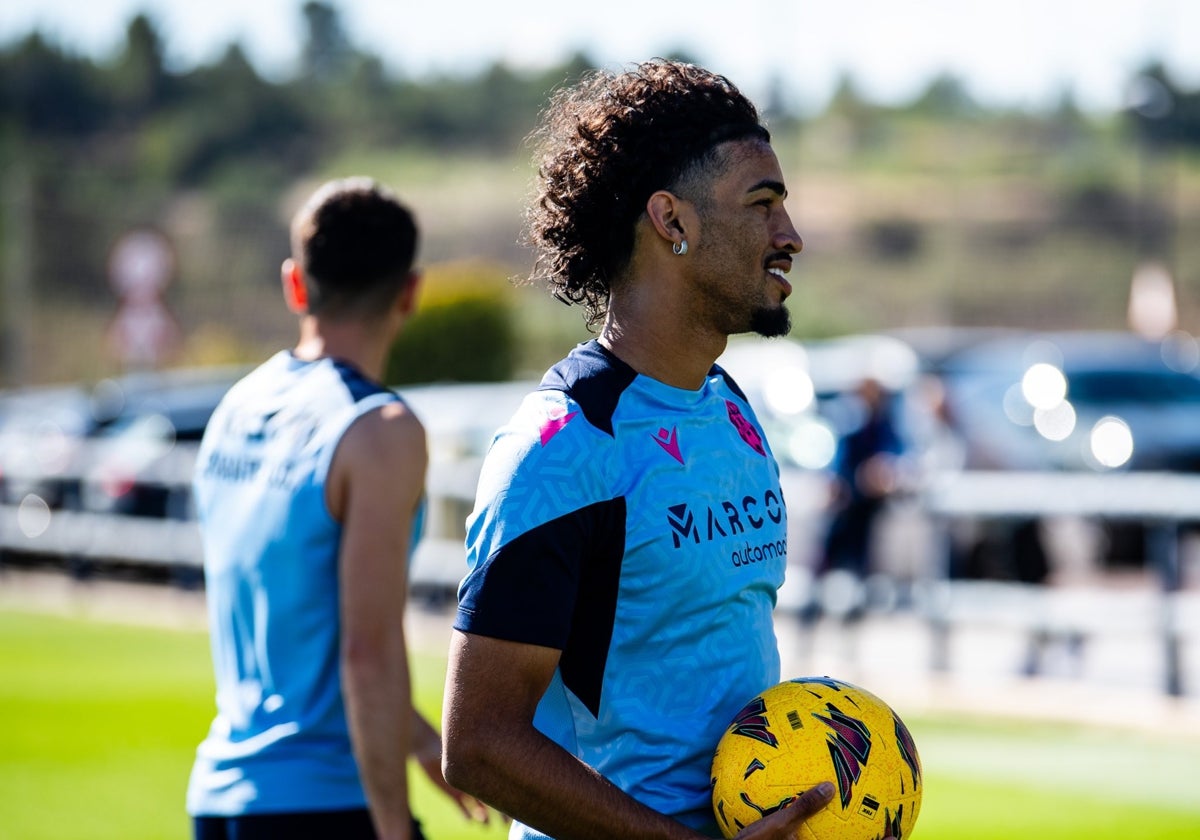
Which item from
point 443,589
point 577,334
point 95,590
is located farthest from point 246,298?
point 443,589

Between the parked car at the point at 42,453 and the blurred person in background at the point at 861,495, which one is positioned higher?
the parked car at the point at 42,453

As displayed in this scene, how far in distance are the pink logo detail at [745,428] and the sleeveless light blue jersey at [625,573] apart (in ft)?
0.49

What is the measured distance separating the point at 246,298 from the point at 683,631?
4505 centimetres

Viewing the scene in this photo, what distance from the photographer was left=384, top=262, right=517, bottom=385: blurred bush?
29672 millimetres

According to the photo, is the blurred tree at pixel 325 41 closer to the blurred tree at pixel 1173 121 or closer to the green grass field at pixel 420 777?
the blurred tree at pixel 1173 121

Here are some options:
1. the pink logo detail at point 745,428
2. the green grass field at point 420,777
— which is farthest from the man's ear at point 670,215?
the green grass field at point 420,777

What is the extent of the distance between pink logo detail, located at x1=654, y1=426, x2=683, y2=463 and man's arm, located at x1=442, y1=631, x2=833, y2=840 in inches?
17.3

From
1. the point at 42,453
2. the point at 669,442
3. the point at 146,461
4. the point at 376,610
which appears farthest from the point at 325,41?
the point at 669,442

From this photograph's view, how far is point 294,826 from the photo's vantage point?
401 cm

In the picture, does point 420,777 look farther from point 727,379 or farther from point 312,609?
point 727,379

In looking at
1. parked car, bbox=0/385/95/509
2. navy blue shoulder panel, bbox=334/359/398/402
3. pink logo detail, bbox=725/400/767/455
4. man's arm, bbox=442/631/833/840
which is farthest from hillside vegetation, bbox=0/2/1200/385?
man's arm, bbox=442/631/833/840

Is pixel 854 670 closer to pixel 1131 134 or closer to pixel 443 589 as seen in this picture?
pixel 443 589

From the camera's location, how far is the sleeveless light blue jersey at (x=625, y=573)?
2.93 m

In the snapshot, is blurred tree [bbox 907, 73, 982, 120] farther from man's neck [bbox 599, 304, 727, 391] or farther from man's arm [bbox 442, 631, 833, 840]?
man's arm [bbox 442, 631, 833, 840]
